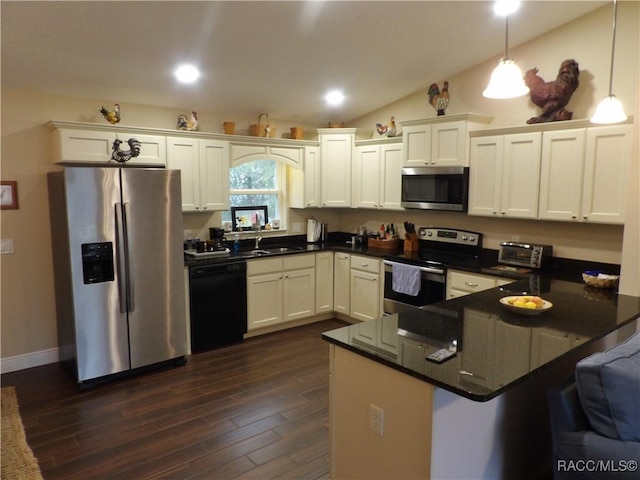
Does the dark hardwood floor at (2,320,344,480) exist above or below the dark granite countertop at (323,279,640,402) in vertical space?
below

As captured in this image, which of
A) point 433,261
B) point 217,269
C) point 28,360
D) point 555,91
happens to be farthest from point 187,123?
point 555,91

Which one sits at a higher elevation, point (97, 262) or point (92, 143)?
point (92, 143)

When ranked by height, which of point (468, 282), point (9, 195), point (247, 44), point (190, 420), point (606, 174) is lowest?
point (190, 420)

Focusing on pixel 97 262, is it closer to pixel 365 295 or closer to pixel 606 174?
pixel 365 295

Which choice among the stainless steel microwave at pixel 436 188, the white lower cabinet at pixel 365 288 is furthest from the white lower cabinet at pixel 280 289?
the stainless steel microwave at pixel 436 188

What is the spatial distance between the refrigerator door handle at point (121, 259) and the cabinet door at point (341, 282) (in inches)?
91.6

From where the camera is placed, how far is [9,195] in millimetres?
3762

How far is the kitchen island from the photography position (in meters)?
1.70

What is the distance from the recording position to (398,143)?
15.8ft

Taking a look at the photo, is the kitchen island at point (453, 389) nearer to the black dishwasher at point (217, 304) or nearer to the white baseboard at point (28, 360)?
the black dishwasher at point (217, 304)

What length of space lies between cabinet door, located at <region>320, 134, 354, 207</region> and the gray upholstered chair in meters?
3.72

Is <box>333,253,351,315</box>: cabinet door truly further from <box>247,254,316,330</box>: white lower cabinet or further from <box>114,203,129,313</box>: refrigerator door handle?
<box>114,203,129,313</box>: refrigerator door handle

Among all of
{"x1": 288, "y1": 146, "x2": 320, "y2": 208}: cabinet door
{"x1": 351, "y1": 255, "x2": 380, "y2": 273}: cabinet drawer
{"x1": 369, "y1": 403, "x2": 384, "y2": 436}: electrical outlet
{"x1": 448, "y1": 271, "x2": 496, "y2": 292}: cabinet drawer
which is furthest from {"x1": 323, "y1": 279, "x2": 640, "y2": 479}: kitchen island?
{"x1": 288, "y1": 146, "x2": 320, "y2": 208}: cabinet door

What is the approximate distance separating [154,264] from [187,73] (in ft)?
5.37
